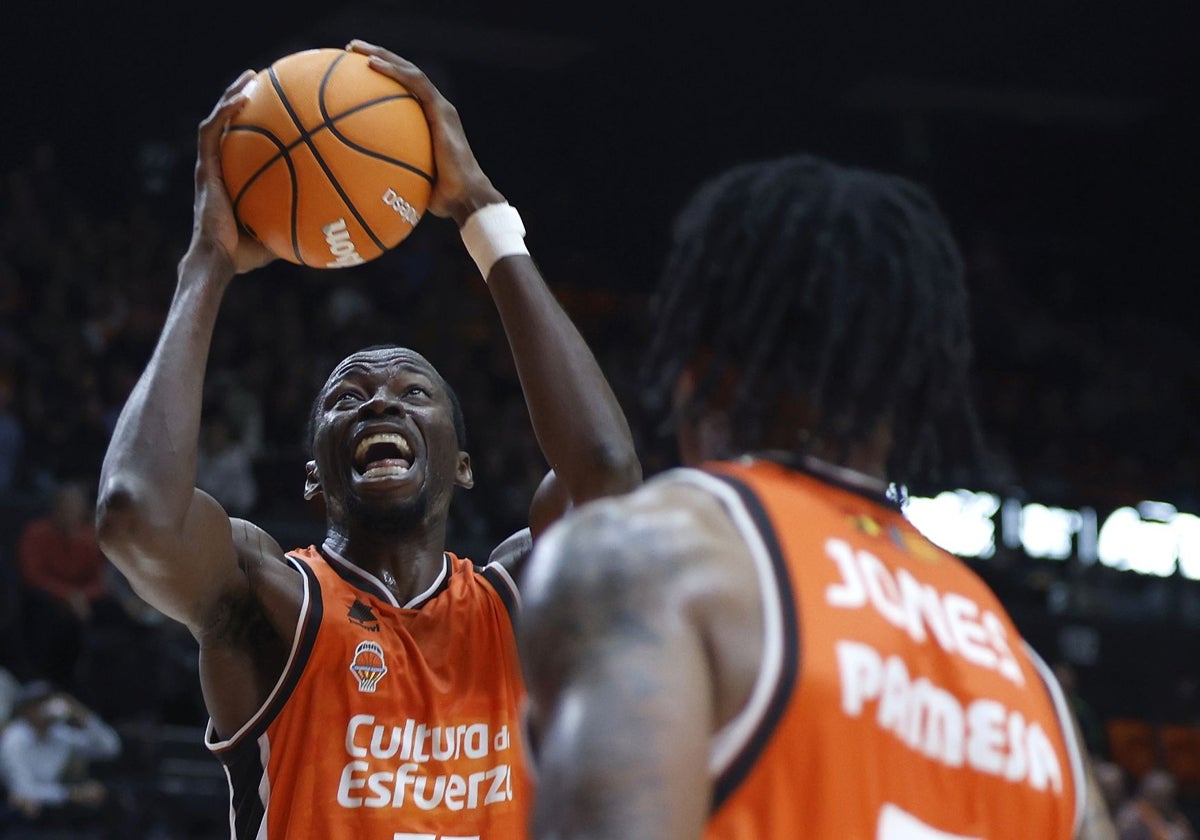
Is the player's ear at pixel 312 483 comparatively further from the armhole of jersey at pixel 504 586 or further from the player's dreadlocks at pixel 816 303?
the player's dreadlocks at pixel 816 303

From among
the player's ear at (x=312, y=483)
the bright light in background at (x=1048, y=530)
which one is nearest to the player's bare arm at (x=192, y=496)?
the player's ear at (x=312, y=483)

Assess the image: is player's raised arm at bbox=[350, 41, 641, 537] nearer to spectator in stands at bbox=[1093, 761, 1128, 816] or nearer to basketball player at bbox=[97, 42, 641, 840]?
basketball player at bbox=[97, 42, 641, 840]

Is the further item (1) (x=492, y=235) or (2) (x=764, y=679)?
(1) (x=492, y=235)

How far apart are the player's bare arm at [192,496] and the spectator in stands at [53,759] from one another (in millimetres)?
5197

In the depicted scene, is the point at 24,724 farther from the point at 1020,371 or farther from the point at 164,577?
the point at 1020,371

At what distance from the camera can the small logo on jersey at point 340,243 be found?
3025mm

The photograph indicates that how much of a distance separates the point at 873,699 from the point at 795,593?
0.13 m

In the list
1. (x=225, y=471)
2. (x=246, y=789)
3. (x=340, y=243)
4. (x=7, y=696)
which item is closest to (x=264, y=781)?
(x=246, y=789)

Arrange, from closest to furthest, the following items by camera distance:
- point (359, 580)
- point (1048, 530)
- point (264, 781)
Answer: point (264, 781), point (359, 580), point (1048, 530)

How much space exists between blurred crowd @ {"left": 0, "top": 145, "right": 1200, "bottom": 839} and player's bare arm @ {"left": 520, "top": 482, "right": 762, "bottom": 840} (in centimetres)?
416

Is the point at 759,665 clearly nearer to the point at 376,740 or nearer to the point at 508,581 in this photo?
the point at 376,740

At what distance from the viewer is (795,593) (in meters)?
1.43

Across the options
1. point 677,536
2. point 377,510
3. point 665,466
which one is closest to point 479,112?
point 665,466

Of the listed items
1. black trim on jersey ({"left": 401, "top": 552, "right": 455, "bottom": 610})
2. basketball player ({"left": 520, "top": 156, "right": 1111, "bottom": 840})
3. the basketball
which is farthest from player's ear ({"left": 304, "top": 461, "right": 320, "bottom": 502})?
basketball player ({"left": 520, "top": 156, "right": 1111, "bottom": 840})
